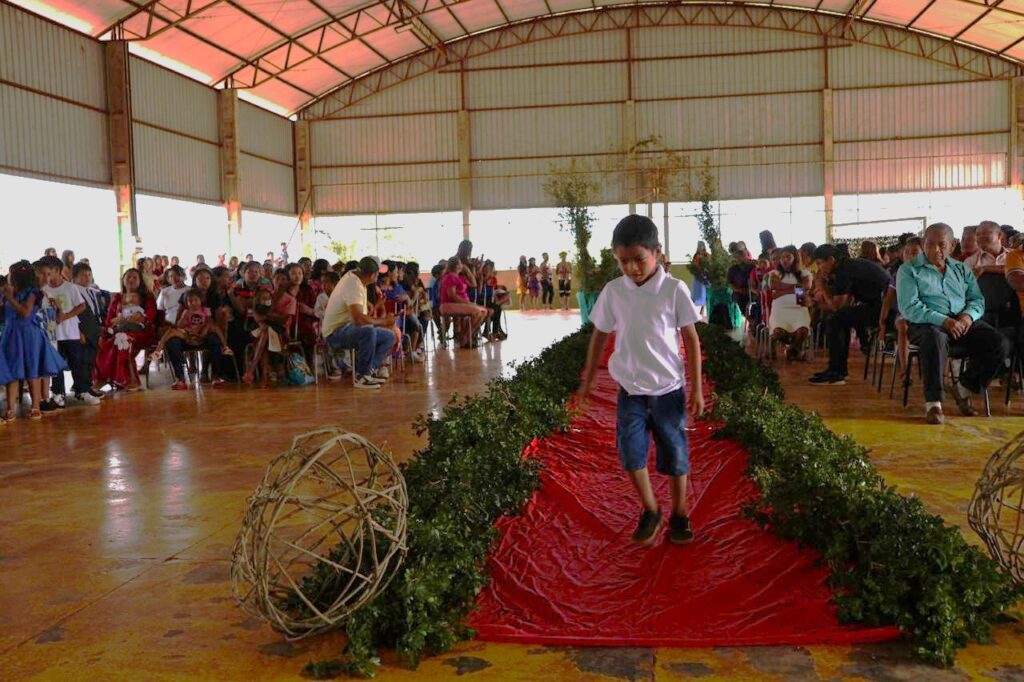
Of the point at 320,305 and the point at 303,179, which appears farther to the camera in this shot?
the point at 303,179

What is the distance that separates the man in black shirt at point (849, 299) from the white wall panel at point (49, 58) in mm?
13421

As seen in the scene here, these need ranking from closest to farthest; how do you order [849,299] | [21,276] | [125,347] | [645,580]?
[645,580], [21,276], [849,299], [125,347]

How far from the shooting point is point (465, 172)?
26484 mm

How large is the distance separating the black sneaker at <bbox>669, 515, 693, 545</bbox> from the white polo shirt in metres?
0.50

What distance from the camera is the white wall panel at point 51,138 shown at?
16109mm

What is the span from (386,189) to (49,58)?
10.9 metres

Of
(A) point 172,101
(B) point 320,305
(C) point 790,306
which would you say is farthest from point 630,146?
(B) point 320,305

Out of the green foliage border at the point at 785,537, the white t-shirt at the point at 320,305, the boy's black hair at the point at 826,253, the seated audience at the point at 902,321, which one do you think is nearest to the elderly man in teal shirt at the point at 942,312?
the seated audience at the point at 902,321

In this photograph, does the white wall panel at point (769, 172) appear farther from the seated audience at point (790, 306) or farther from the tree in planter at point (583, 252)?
the seated audience at point (790, 306)

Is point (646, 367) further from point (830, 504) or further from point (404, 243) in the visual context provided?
point (404, 243)

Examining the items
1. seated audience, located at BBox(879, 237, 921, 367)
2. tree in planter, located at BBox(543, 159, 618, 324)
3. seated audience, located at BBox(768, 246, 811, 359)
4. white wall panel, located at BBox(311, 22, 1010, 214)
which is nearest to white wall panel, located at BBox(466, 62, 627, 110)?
white wall panel, located at BBox(311, 22, 1010, 214)

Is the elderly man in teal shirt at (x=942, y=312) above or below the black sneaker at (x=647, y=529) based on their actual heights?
above

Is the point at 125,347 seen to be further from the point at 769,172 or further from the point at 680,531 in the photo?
the point at 769,172

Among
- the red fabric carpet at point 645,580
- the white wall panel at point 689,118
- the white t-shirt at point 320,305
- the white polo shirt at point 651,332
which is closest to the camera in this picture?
the red fabric carpet at point 645,580
